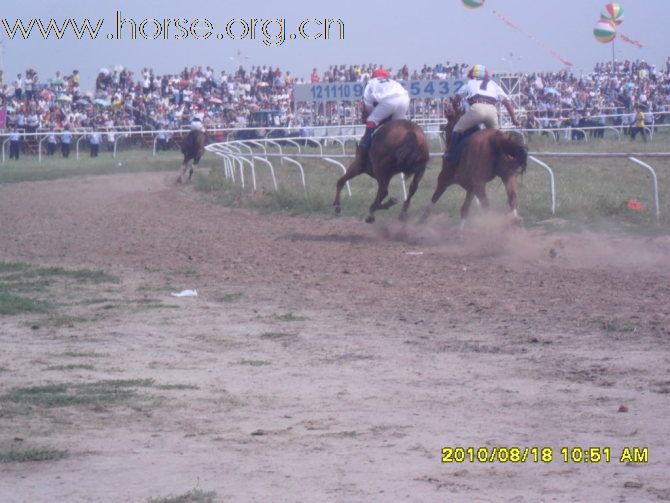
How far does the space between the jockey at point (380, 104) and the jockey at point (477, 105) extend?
136 centimetres

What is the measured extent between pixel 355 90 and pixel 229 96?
411 inches

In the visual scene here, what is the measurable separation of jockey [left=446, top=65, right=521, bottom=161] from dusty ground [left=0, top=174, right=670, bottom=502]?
129 cm

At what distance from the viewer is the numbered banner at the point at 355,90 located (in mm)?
40781

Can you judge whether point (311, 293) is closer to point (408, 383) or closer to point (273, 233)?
point (408, 383)

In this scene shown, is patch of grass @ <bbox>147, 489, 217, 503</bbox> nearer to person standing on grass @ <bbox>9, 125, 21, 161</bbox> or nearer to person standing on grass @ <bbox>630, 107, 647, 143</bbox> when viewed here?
person standing on grass @ <bbox>630, 107, 647, 143</bbox>

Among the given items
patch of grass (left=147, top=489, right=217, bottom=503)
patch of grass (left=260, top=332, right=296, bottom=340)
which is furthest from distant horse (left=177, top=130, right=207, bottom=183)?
patch of grass (left=147, top=489, right=217, bottom=503)

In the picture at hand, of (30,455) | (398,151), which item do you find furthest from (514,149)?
(30,455)

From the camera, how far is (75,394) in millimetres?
7332

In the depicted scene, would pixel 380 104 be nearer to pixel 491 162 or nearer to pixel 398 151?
pixel 398 151

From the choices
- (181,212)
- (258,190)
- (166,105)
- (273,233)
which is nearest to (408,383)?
(273,233)

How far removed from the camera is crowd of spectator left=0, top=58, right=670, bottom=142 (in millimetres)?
47250

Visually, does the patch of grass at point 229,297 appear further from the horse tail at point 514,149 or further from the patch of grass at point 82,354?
the horse tail at point 514,149

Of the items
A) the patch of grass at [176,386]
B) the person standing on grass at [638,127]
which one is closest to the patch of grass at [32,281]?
the patch of grass at [176,386]

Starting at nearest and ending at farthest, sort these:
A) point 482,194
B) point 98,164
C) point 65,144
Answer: point 482,194, point 98,164, point 65,144
